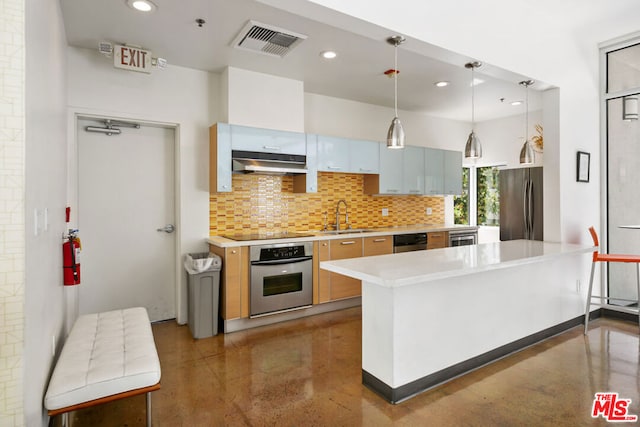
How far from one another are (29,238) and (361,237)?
343 centimetres

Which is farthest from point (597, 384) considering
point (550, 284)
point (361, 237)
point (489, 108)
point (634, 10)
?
point (489, 108)

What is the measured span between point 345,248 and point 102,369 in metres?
2.86

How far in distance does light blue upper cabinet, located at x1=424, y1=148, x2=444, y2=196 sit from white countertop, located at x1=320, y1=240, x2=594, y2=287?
7.51 feet

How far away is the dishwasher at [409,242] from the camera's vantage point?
469 cm

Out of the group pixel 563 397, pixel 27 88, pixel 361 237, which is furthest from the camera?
pixel 361 237

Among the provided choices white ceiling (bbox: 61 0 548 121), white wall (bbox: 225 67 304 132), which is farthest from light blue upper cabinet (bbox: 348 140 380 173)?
white wall (bbox: 225 67 304 132)

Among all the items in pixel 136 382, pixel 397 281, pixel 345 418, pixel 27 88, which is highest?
pixel 27 88

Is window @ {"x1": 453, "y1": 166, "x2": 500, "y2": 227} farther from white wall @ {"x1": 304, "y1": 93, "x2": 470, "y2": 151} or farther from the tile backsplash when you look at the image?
the tile backsplash

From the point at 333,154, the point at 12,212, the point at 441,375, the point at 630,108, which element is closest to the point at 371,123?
the point at 333,154

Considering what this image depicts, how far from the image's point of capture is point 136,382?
1.80 metres

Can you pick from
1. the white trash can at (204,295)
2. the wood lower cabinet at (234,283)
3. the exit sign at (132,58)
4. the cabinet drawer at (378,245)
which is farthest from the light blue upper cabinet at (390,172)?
the exit sign at (132,58)

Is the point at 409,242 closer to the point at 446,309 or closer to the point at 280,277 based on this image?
the point at 280,277

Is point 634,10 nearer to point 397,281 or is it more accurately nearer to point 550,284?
point 550,284

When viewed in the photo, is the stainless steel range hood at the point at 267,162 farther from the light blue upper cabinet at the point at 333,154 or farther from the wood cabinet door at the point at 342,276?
the wood cabinet door at the point at 342,276
